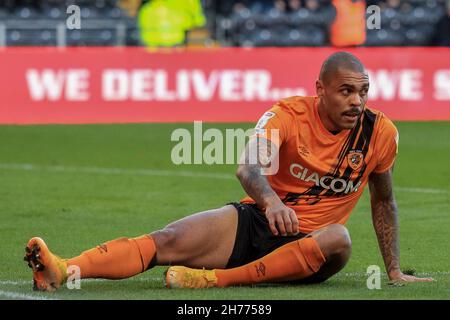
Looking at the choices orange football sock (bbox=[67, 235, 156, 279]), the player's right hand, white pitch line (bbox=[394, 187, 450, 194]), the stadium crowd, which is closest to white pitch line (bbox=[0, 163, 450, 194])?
white pitch line (bbox=[394, 187, 450, 194])

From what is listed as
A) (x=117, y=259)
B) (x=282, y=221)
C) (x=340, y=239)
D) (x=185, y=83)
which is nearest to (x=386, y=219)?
(x=340, y=239)

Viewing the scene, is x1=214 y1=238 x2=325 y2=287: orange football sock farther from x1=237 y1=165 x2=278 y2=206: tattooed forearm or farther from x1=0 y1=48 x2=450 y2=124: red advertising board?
x1=0 y1=48 x2=450 y2=124: red advertising board

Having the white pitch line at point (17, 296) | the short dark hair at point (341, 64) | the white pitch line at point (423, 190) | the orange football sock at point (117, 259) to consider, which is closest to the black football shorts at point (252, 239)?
the orange football sock at point (117, 259)

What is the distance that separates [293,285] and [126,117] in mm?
14839

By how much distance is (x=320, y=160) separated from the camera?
7.19m

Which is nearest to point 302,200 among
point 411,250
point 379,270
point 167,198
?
point 379,270

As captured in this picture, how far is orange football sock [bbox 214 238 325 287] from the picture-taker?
6883mm

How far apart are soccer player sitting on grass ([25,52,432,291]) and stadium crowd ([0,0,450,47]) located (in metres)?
16.6

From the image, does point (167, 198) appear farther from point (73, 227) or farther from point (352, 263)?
point (352, 263)

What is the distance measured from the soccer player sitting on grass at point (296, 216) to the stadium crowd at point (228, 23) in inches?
655

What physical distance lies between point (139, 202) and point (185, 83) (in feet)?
31.9

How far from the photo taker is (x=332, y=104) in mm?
7008

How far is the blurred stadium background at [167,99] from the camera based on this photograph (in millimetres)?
10844
